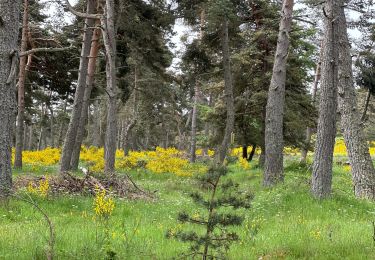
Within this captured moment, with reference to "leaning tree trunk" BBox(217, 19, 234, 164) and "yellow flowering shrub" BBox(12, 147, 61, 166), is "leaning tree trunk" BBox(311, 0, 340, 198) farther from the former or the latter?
"yellow flowering shrub" BBox(12, 147, 61, 166)

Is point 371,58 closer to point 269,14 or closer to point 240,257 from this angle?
point 269,14

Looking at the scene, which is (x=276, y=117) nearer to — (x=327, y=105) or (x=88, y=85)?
(x=327, y=105)

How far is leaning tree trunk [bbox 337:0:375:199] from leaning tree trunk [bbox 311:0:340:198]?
1.39 meters

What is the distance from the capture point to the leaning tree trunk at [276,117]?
41.5 ft

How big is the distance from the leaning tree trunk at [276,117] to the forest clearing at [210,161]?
0.03 metres

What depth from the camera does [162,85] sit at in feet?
84.5

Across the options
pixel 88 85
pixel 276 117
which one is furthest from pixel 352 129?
pixel 88 85

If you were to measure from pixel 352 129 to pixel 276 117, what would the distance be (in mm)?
2420

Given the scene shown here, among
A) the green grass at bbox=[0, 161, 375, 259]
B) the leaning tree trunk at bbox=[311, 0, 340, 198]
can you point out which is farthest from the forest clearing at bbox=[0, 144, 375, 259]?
the leaning tree trunk at bbox=[311, 0, 340, 198]

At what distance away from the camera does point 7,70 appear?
7812 mm

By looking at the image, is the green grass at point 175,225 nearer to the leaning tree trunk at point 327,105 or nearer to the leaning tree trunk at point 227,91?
the leaning tree trunk at point 327,105

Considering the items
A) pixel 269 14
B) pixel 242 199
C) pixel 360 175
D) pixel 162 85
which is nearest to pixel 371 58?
pixel 269 14

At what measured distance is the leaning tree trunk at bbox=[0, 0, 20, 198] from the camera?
7719 mm

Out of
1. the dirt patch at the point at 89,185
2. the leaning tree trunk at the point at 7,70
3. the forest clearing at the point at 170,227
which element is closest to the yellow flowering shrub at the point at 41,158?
the dirt patch at the point at 89,185
